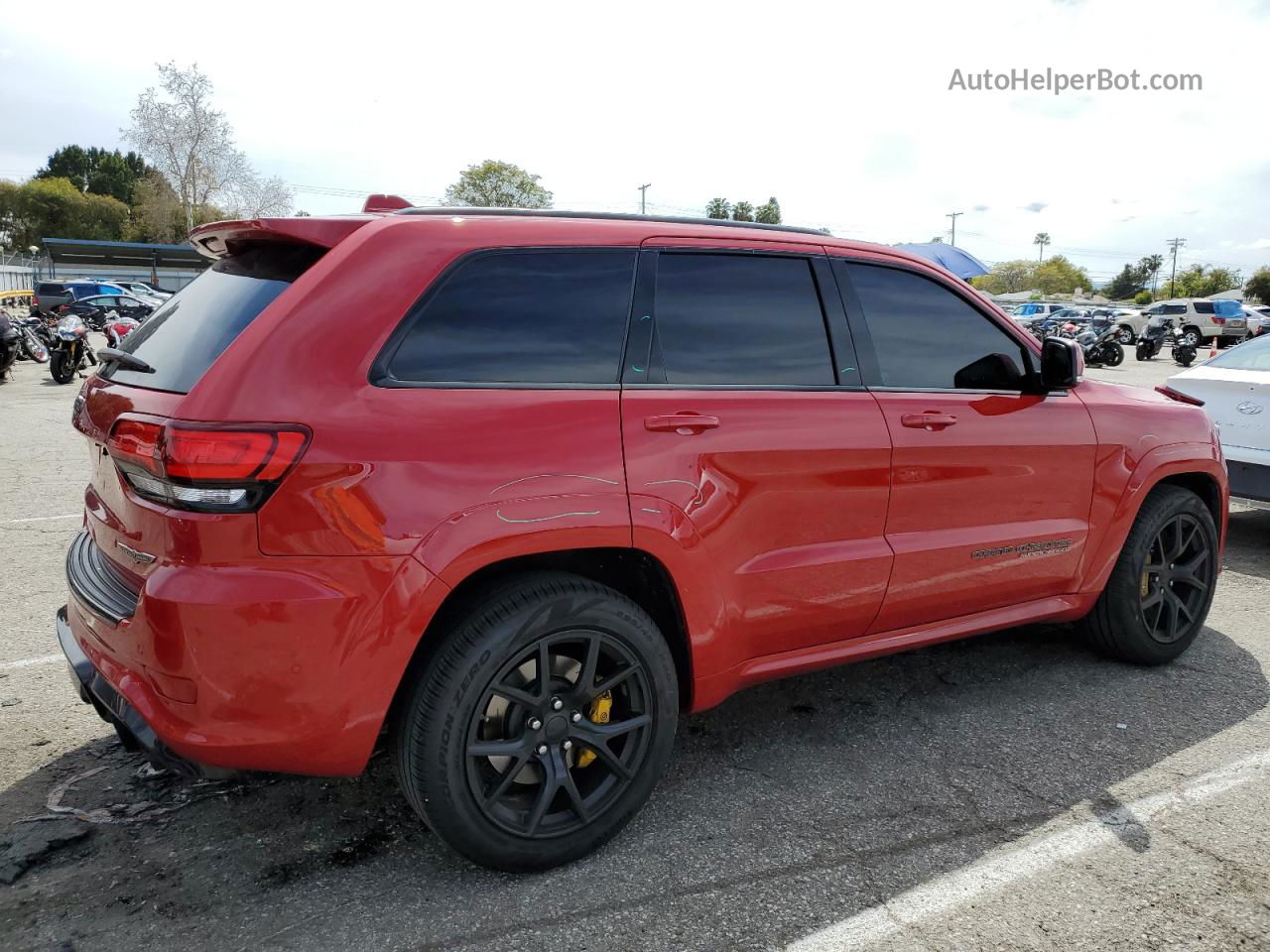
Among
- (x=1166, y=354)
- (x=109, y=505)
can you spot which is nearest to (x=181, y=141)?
(x=1166, y=354)

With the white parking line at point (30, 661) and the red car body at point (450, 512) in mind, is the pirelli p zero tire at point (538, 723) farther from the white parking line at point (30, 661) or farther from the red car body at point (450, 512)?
the white parking line at point (30, 661)

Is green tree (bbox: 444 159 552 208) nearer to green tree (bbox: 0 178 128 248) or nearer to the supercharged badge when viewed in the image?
green tree (bbox: 0 178 128 248)

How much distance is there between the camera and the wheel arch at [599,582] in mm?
2500

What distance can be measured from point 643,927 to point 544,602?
0.85m

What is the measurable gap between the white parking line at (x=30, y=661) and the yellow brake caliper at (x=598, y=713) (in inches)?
98.6

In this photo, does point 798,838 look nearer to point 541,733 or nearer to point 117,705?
point 541,733

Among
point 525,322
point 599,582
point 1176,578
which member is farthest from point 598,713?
point 1176,578

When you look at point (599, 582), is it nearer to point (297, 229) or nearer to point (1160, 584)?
point (297, 229)

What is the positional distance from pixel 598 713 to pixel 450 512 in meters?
0.78

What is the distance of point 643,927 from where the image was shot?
8.01 ft

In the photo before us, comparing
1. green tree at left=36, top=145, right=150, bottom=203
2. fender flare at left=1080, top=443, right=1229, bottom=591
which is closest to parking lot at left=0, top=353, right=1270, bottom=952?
fender flare at left=1080, top=443, right=1229, bottom=591

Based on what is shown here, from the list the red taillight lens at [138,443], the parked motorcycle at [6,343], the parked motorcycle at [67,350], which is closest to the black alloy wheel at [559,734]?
the red taillight lens at [138,443]

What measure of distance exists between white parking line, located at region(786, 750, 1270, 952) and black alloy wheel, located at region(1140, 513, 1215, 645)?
3.22 feet

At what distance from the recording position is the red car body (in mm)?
2250
